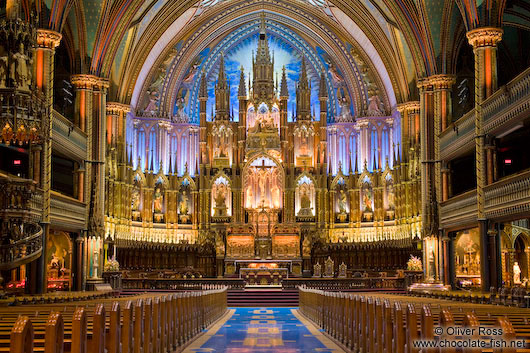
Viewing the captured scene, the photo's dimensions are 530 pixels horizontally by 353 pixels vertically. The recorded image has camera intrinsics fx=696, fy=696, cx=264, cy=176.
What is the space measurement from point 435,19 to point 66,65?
18.7 meters

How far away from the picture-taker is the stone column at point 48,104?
24.8m

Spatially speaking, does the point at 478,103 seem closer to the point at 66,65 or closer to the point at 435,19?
the point at 435,19

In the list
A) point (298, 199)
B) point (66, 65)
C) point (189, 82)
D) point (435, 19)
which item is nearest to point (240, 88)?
point (189, 82)

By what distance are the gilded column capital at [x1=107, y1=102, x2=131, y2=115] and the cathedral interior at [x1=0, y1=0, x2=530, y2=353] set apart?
120 mm

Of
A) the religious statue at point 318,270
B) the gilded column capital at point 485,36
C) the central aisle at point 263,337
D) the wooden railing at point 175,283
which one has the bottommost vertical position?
the central aisle at point 263,337

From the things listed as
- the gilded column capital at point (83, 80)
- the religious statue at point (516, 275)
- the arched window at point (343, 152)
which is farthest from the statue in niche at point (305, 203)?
the gilded column capital at point (83, 80)

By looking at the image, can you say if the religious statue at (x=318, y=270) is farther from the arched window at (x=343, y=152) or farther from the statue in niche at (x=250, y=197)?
the arched window at (x=343, y=152)

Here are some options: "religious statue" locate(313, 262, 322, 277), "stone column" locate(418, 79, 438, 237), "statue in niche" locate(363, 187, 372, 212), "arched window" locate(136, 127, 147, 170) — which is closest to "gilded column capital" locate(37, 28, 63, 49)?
"arched window" locate(136, 127, 147, 170)

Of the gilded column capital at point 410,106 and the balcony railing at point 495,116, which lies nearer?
the balcony railing at point 495,116

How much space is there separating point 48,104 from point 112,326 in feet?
57.1

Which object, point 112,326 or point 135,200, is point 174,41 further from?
point 112,326

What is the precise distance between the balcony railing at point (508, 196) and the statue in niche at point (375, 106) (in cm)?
1719

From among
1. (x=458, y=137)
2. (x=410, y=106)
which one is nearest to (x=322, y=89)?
(x=410, y=106)

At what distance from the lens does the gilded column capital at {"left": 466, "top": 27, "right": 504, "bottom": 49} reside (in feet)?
85.1
